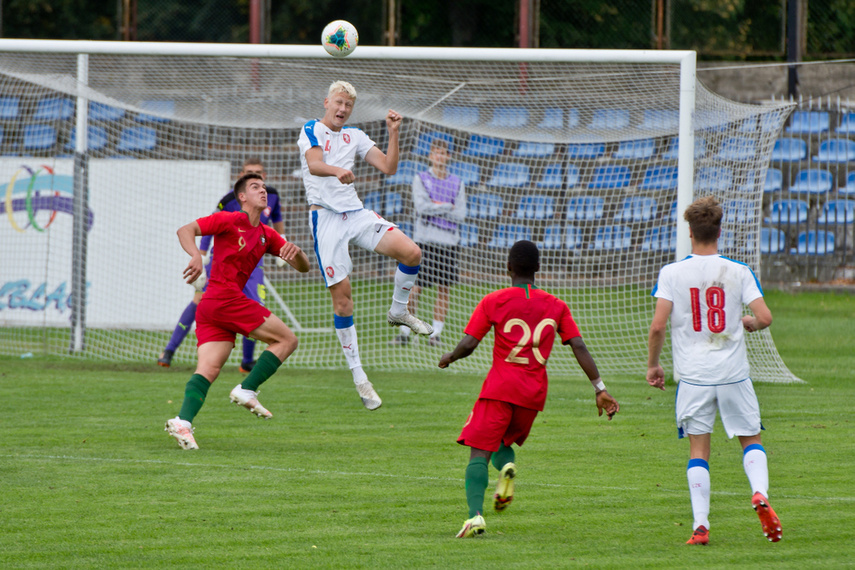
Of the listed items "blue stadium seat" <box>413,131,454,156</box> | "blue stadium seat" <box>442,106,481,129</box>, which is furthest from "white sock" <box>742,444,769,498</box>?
"blue stadium seat" <box>413,131,454,156</box>

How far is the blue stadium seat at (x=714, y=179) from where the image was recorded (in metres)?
11.1

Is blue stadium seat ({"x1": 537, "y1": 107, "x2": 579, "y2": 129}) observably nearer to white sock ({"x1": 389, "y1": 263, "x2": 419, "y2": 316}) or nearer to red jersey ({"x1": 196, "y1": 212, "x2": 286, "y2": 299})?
white sock ({"x1": 389, "y1": 263, "x2": 419, "y2": 316})

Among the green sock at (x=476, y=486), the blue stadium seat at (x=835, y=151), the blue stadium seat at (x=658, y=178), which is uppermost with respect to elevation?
the blue stadium seat at (x=835, y=151)

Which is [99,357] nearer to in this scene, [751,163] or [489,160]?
[489,160]

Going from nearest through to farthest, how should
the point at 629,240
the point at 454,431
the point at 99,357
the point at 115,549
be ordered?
the point at 115,549
the point at 454,431
the point at 99,357
the point at 629,240

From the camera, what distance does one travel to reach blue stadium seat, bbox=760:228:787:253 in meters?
19.4

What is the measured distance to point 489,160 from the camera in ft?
46.4

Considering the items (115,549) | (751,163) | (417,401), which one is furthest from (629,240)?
(115,549)

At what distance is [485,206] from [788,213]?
8.20 metres

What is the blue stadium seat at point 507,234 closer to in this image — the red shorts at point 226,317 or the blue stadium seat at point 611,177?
the blue stadium seat at point 611,177

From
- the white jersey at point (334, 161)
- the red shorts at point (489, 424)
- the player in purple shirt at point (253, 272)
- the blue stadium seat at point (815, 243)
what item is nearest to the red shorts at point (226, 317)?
the white jersey at point (334, 161)

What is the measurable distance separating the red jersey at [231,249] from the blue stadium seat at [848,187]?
50.4 feet

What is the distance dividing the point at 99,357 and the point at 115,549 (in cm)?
798

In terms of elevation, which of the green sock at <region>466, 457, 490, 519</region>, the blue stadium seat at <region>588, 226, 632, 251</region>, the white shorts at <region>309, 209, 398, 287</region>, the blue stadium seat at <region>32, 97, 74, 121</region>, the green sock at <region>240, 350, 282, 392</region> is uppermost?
the blue stadium seat at <region>32, 97, 74, 121</region>
